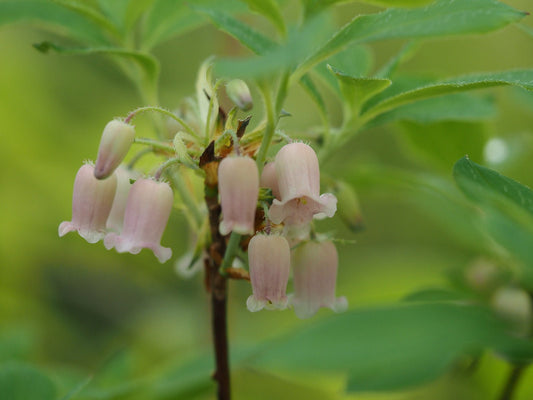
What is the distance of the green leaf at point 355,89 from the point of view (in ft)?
4.79

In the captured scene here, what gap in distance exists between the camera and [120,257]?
163 inches

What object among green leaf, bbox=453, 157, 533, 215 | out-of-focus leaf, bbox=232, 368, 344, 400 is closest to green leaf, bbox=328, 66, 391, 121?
green leaf, bbox=453, 157, 533, 215

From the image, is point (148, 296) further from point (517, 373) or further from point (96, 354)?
point (517, 373)

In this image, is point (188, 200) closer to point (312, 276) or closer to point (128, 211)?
point (128, 211)

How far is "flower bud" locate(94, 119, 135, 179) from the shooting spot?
1401mm

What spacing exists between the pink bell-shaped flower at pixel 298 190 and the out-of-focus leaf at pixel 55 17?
79 cm

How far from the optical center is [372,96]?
163cm

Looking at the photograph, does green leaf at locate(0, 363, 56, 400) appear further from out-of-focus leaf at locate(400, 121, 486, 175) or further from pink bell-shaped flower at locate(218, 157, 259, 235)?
out-of-focus leaf at locate(400, 121, 486, 175)

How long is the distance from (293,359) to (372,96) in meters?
0.85

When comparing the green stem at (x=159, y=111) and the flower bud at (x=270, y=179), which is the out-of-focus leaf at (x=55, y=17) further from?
the flower bud at (x=270, y=179)

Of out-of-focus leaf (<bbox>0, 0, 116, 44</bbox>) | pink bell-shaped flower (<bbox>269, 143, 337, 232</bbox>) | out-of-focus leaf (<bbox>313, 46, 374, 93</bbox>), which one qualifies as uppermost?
out-of-focus leaf (<bbox>0, 0, 116, 44</bbox>)

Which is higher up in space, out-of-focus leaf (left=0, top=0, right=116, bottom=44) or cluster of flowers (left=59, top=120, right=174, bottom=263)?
out-of-focus leaf (left=0, top=0, right=116, bottom=44)

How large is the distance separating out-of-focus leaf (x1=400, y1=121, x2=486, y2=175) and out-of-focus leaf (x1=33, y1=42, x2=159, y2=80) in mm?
1014

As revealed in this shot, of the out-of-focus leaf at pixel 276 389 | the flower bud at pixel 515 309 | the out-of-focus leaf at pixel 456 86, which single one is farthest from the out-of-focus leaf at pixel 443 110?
the out-of-focus leaf at pixel 276 389
